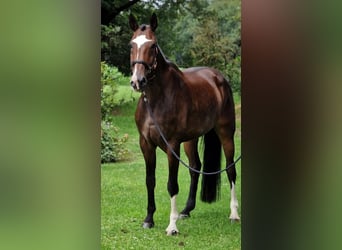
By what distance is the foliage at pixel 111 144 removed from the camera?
2334 mm

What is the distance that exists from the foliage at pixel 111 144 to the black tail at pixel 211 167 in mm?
343

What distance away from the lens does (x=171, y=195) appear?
2.37 metres

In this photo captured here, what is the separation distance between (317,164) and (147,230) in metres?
0.73

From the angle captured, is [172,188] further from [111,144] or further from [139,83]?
[139,83]

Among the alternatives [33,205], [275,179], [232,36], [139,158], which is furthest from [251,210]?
[33,205]

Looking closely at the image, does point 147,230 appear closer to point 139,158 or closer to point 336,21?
point 139,158

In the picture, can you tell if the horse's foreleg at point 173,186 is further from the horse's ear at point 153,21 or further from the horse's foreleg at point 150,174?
the horse's ear at point 153,21

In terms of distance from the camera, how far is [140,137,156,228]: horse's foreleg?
236cm

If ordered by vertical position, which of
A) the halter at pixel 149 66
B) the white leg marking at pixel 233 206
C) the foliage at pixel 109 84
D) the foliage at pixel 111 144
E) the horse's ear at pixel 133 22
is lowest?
the white leg marking at pixel 233 206

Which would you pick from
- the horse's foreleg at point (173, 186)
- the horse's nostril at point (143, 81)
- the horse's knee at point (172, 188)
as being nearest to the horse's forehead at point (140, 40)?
the horse's nostril at point (143, 81)

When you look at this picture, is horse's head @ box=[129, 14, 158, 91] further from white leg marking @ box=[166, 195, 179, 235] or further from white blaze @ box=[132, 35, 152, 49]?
white leg marking @ box=[166, 195, 179, 235]

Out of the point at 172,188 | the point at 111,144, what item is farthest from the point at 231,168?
the point at 111,144

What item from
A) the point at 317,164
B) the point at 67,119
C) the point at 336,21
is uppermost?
the point at 336,21

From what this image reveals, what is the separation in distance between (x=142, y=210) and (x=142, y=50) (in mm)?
657
